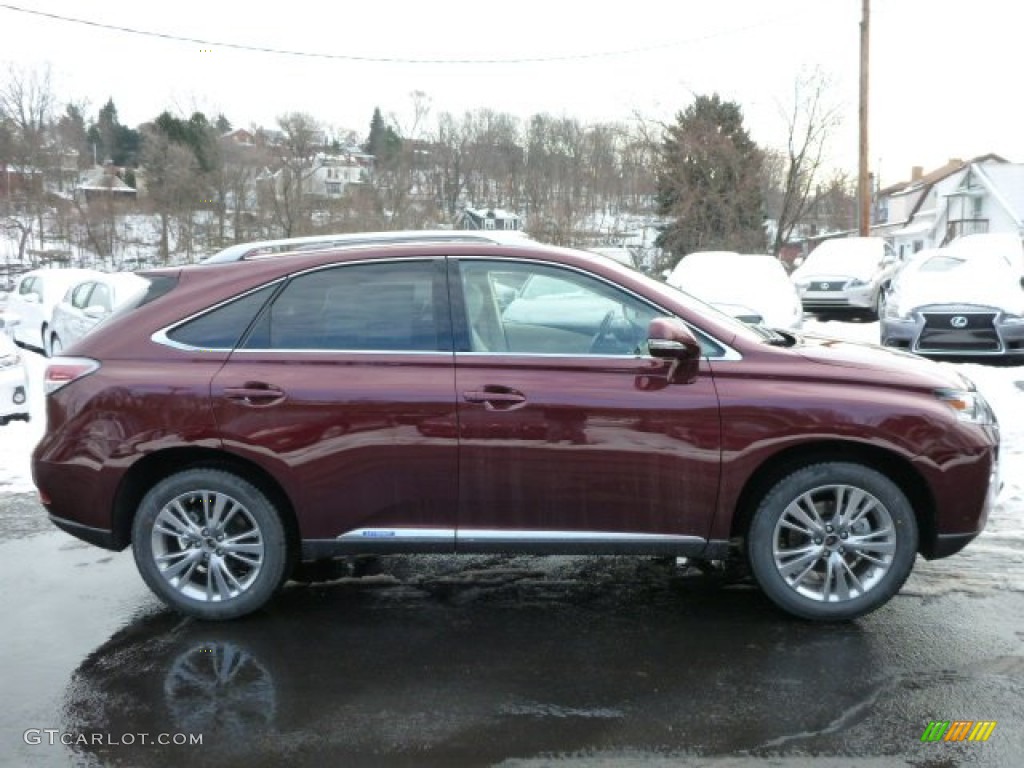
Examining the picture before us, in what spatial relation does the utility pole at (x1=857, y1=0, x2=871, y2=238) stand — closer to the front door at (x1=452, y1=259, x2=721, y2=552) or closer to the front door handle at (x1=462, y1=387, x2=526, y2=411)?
the front door at (x1=452, y1=259, x2=721, y2=552)

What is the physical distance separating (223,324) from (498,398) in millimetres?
1392

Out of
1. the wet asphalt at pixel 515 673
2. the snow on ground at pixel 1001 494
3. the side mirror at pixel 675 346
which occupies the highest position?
the side mirror at pixel 675 346

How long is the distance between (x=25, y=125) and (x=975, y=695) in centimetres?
7057

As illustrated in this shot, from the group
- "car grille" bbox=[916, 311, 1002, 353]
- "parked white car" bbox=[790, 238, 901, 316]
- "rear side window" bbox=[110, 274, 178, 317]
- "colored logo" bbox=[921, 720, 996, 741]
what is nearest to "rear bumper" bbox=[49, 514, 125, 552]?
"rear side window" bbox=[110, 274, 178, 317]

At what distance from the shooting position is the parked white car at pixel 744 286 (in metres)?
12.5

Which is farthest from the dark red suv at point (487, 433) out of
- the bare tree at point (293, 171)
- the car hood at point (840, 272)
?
the bare tree at point (293, 171)

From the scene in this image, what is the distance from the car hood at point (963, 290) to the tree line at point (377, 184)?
927 inches

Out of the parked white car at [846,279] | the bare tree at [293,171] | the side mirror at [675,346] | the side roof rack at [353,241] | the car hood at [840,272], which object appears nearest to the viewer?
the side mirror at [675,346]

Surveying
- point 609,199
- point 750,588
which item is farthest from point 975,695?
point 609,199

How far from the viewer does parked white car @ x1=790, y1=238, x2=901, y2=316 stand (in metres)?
17.9

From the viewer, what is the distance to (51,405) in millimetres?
4461

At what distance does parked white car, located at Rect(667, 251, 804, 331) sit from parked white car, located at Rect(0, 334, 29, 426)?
7.55 meters

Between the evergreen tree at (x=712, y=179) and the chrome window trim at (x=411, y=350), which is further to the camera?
the evergreen tree at (x=712, y=179)

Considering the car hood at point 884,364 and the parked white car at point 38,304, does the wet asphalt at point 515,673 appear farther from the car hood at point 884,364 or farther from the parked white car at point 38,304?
the parked white car at point 38,304
